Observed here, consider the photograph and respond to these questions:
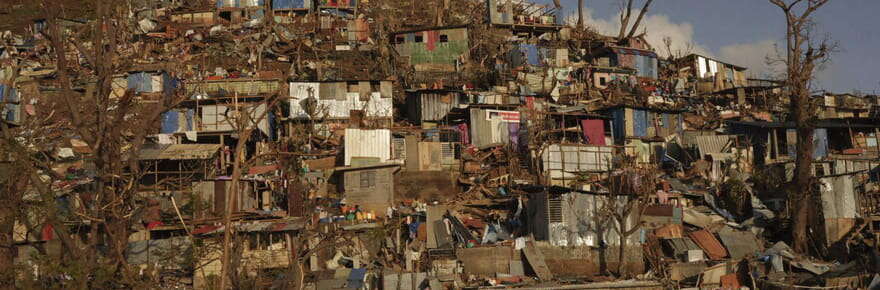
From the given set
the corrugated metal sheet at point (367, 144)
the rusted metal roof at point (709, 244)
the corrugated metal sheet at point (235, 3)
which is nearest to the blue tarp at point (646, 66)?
the rusted metal roof at point (709, 244)

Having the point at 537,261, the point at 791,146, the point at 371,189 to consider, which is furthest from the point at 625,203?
the point at 791,146

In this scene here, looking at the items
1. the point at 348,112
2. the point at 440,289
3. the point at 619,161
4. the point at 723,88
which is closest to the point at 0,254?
the point at 440,289

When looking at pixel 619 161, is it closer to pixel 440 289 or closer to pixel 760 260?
pixel 760 260

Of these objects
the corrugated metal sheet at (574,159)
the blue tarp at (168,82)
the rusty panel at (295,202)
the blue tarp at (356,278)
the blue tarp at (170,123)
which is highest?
the blue tarp at (168,82)

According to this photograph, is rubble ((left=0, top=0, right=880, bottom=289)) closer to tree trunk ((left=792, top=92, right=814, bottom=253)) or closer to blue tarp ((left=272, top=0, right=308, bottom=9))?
blue tarp ((left=272, top=0, right=308, bottom=9))

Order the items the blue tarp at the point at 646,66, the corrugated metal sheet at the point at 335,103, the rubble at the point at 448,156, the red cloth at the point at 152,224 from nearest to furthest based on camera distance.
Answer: the rubble at the point at 448,156
the red cloth at the point at 152,224
the corrugated metal sheet at the point at 335,103
the blue tarp at the point at 646,66

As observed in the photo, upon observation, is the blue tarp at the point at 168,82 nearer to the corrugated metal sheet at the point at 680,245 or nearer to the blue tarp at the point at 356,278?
the blue tarp at the point at 356,278
